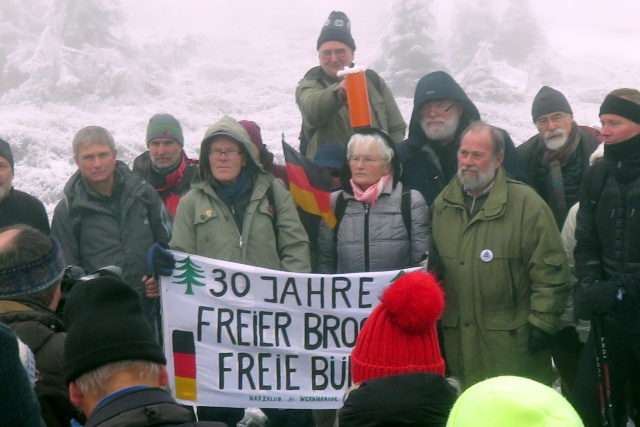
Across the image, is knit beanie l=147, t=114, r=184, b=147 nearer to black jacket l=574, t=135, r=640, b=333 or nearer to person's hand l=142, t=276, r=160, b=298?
person's hand l=142, t=276, r=160, b=298

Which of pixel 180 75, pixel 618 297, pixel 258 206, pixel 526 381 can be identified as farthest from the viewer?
pixel 180 75

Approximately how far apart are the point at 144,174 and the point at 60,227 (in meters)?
0.99

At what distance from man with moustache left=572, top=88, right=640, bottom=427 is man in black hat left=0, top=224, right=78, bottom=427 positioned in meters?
2.54

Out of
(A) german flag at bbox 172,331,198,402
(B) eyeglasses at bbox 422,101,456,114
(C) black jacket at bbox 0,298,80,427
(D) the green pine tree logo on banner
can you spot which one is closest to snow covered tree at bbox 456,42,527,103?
(B) eyeglasses at bbox 422,101,456,114

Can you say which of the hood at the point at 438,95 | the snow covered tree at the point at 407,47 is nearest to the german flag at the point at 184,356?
the hood at the point at 438,95

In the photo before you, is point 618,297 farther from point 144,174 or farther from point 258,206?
point 144,174

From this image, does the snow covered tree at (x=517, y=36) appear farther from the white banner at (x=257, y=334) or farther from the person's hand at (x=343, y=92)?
the white banner at (x=257, y=334)

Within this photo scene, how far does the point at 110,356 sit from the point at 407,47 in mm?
10862

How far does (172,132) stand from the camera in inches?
211

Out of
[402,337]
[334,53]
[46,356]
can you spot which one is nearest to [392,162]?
[334,53]

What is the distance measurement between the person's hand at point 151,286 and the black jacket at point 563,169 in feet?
8.04

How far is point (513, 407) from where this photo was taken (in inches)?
52.7

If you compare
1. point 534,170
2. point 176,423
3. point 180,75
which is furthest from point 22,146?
point 176,423

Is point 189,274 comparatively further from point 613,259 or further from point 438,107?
point 613,259
